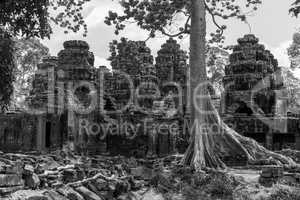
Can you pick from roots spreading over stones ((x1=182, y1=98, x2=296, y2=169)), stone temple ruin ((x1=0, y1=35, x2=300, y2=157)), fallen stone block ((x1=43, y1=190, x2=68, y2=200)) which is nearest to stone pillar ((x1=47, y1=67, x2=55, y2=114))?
stone temple ruin ((x1=0, y1=35, x2=300, y2=157))

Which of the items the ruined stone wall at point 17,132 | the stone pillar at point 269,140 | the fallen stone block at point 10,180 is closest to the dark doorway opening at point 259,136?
the stone pillar at point 269,140

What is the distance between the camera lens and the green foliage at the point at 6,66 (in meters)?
8.88

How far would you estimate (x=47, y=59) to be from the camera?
24.0 metres

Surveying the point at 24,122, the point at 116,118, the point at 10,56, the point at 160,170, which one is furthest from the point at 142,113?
the point at 10,56

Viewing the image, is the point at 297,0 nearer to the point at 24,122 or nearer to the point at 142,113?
the point at 142,113

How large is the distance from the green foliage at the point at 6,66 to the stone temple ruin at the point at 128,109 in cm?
769

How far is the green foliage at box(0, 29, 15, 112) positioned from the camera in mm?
8883

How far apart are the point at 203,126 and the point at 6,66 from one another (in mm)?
5255

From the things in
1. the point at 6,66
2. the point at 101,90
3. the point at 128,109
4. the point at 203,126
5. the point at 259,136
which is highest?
the point at 101,90

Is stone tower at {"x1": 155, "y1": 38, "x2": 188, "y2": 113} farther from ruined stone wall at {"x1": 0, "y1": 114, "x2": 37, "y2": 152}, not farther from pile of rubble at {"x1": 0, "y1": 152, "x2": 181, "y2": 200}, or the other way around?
pile of rubble at {"x1": 0, "y1": 152, "x2": 181, "y2": 200}

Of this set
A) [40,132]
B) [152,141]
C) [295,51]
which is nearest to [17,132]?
[40,132]

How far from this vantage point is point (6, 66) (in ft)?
29.9

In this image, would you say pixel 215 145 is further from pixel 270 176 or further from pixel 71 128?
pixel 71 128

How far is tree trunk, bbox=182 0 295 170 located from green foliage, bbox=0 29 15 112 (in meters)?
4.59
